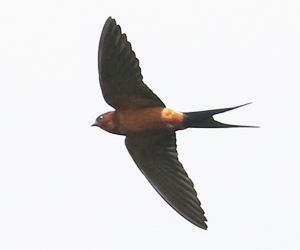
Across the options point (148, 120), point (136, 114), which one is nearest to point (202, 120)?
point (148, 120)

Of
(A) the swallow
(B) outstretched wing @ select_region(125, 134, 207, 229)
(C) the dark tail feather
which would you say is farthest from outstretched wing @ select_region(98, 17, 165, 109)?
(B) outstretched wing @ select_region(125, 134, 207, 229)

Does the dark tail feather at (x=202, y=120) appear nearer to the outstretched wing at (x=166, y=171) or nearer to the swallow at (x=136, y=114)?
the swallow at (x=136, y=114)

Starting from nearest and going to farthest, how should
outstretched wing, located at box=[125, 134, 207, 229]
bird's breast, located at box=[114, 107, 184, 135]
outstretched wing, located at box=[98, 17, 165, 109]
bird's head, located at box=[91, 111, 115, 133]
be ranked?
outstretched wing, located at box=[98, 17, 165, 109]
bird's breast, located at box=[114, 107, 184, 135]
bird's head, located at box=[91, 111, 115, 133]
outstretched wing, located at box=[125, 134, 207, 229]

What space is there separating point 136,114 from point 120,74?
45cm

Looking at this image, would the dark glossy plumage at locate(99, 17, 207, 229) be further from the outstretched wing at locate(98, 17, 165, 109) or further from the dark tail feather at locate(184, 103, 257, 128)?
the dark tail feather at locate(184, 103, 257, 128)

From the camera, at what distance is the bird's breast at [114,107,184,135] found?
841cm

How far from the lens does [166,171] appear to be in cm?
916

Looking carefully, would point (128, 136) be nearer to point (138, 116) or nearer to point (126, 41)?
point (138, 116)

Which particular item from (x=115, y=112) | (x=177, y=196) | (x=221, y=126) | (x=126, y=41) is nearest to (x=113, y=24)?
(x=126, y=41)

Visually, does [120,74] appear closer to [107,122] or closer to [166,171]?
[107,122]

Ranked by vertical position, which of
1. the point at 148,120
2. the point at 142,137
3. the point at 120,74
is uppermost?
the point at 120,74

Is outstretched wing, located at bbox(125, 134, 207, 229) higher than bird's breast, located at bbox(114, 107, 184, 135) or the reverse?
the reverse

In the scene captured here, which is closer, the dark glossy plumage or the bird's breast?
the dark glossy plumage

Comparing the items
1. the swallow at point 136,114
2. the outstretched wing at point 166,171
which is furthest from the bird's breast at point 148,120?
the outstretched wing at point 166,171
